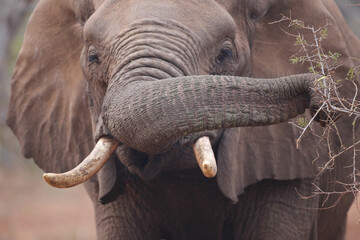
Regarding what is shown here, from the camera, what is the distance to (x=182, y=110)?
127 inches

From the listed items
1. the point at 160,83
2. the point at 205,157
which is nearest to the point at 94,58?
the point at 160,83

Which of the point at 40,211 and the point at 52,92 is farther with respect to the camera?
the point at 40,211

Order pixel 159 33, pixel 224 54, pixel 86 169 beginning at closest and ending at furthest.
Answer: pixel 86 169, pixel 159 33, pixel 224 54

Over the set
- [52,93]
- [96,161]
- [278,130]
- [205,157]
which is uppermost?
[205,157]

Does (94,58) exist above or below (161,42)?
below

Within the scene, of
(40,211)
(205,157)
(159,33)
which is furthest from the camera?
(40,211)

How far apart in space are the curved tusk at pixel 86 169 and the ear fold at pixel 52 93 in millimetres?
838

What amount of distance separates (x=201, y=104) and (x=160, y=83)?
6.0 inches

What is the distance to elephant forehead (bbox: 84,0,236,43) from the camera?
11.7 feet

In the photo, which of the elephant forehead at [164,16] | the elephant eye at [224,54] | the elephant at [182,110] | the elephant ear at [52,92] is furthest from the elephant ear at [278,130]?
the elephant ear at [52,92]

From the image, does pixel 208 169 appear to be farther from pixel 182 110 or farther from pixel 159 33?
pixel 159 33

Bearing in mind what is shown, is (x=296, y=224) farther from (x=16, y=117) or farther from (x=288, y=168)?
(x=16, y=117)

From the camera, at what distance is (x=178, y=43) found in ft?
11.5

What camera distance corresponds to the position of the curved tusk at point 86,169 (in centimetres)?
331
